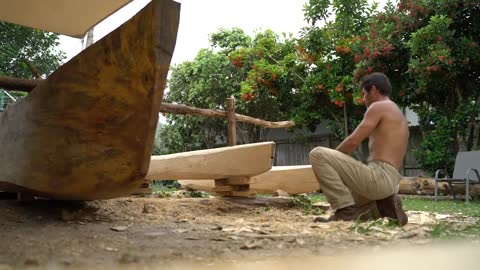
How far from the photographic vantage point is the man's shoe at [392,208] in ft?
11.1

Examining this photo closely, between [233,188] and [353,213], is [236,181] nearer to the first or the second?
[233,188]

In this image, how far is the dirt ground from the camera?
175cm

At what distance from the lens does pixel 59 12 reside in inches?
225

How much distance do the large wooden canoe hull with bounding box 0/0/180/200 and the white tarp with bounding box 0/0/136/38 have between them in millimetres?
3035

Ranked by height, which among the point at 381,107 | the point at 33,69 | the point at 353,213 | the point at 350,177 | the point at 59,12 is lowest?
the point at 353,213

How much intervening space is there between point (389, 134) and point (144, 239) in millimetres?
1960

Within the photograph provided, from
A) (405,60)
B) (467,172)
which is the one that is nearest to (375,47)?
(405,60)

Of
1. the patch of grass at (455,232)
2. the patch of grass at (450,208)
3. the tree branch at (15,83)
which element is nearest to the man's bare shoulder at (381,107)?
the patch of grass at (455,232)

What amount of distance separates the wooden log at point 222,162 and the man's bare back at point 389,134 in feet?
4.08

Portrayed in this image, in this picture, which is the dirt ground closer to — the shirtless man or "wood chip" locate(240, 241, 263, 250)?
"wood chip" locate(240, 241, 263, 250)

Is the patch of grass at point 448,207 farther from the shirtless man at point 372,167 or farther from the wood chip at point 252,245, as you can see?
the wood chip at point 252,245

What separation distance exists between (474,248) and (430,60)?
269 inches

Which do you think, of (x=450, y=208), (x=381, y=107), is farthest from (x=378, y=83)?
(x=450, y=208)

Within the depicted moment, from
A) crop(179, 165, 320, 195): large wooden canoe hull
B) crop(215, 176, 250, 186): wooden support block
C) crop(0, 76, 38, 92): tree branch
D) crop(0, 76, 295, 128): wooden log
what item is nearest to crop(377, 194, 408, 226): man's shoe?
crop(215, 176, 250, 186): wooden support block
